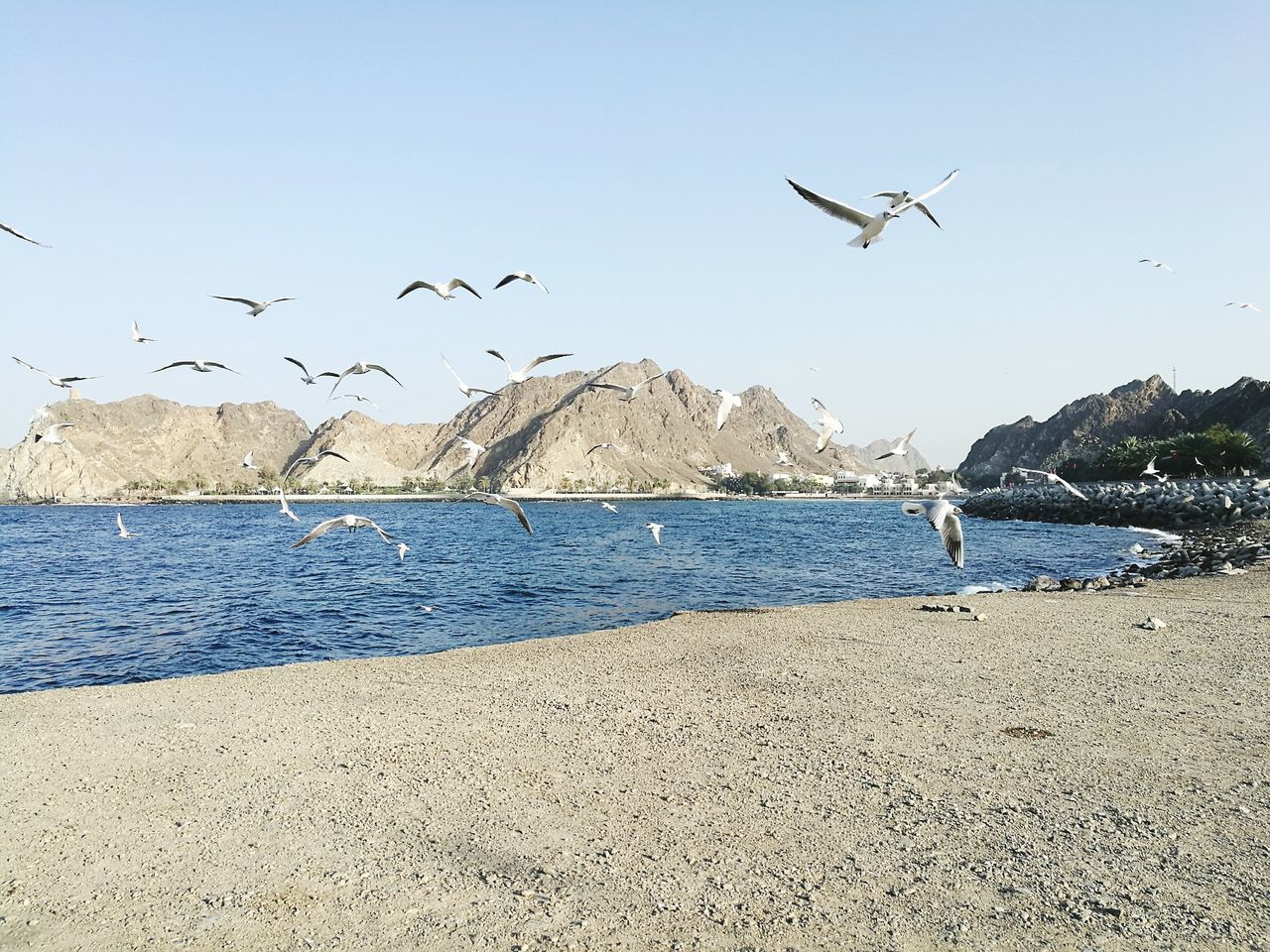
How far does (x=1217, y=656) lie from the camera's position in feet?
35.6

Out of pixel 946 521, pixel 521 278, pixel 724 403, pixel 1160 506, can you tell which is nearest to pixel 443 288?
pixel 521 278

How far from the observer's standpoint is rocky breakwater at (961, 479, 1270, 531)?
41031 millimetres

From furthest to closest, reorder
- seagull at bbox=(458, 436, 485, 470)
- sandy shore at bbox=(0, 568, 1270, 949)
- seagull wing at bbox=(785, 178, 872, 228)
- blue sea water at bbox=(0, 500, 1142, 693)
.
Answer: blue sea water at bbox=(0, 500, 1142, 693)
seagull at bbox=(458, 436, 485, 470)
seagull wing at bbox=(785, 178, 872, 228)
sandy shore at bbox=(0, 568, 1270, 949)

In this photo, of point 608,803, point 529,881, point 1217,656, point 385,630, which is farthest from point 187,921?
point 385,630

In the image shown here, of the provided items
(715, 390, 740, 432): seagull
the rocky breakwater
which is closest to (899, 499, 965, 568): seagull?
(715, 390, 740, 432): seagull

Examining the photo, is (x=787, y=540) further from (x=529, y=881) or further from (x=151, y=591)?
(x=529, y=881)

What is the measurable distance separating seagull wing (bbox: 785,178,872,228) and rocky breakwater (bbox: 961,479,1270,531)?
41827 mm

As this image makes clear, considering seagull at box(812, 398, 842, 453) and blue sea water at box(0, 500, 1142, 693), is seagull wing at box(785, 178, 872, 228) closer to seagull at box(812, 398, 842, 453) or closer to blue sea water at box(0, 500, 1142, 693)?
seagull at box(812, 398, 842, 453)

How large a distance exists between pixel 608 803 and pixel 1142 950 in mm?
3613

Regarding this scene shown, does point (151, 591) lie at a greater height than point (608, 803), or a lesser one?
lesser

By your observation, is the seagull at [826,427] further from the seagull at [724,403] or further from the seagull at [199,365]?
the seagull at [199,365]

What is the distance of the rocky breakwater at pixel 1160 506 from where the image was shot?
135ft

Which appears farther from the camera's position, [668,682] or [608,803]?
[668,682]

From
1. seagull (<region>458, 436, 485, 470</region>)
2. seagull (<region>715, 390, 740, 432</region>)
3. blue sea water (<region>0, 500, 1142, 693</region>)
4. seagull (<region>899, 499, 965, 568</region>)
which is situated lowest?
blue sea water (<region>0, 500, 1142, 693</region>)
